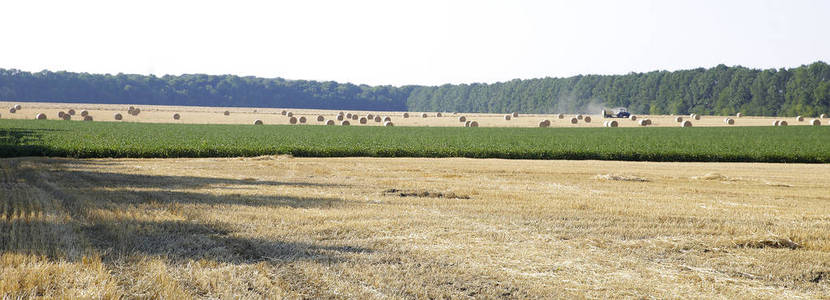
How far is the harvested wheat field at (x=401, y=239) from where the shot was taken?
689 centimetres

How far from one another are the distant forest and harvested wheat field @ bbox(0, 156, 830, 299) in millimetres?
108483

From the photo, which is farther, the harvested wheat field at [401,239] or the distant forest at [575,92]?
the distant forest at [575,92]

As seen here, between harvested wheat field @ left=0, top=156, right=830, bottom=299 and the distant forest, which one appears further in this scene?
the distant forest

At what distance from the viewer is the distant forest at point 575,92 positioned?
4601 inches

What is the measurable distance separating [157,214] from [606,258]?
22.8 feet

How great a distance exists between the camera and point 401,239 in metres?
9.25

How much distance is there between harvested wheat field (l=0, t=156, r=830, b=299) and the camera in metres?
6.89

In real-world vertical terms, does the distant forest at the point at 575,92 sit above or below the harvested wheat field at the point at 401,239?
above

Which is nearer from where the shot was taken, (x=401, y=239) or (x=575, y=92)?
(x=401, y=239)

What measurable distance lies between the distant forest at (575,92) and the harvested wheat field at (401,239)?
10848cm

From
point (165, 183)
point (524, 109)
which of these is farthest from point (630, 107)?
point (165, 183)

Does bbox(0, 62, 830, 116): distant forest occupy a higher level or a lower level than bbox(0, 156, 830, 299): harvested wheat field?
higher

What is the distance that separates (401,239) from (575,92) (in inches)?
6063

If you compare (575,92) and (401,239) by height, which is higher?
(575,92)
